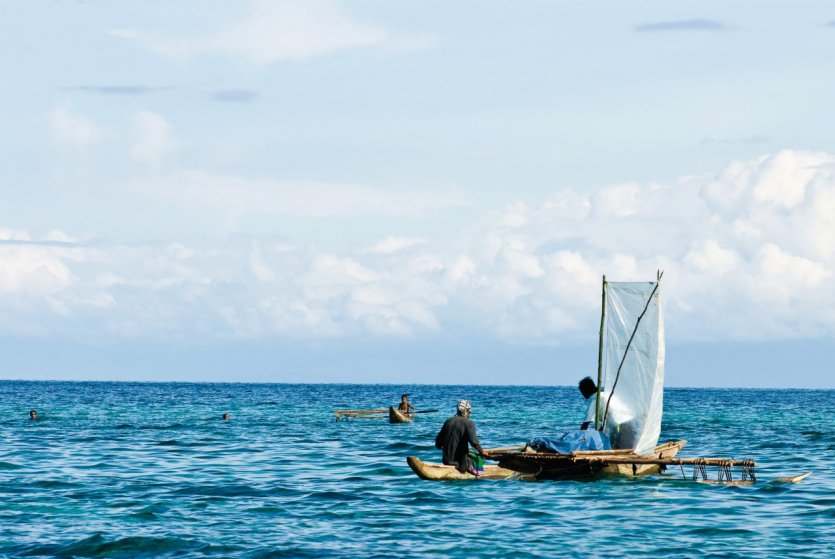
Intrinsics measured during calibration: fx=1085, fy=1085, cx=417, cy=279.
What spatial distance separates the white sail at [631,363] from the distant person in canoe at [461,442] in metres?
4.32

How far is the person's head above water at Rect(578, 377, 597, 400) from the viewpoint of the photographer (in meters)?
28.7

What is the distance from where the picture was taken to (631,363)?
1166 inches

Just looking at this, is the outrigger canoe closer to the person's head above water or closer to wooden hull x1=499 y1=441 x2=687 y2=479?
wooden hull x1=499 y1=441 x2=687 y2=479

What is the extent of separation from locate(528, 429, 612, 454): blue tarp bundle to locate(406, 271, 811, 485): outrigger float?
11 centimetres

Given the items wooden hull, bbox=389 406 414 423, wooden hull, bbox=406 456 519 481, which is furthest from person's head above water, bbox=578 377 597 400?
wooden hull, bbox=389 406 414 423

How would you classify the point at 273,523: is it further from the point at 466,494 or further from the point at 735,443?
the point at 735,443

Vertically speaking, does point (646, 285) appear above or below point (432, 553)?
above

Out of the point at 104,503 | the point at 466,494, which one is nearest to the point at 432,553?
the point at 466,494

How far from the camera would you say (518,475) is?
29.0 m

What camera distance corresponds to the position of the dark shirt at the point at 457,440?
2661 cm

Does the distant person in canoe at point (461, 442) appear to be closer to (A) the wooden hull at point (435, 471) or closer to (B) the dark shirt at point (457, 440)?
(B) the dark shirt at point (457, 440)

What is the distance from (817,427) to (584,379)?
42323 mm

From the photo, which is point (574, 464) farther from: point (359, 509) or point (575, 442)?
point (359, 509)

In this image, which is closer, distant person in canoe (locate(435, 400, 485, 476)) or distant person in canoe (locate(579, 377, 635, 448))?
distant person in canoe (locate(435, 400, 485, 476))
